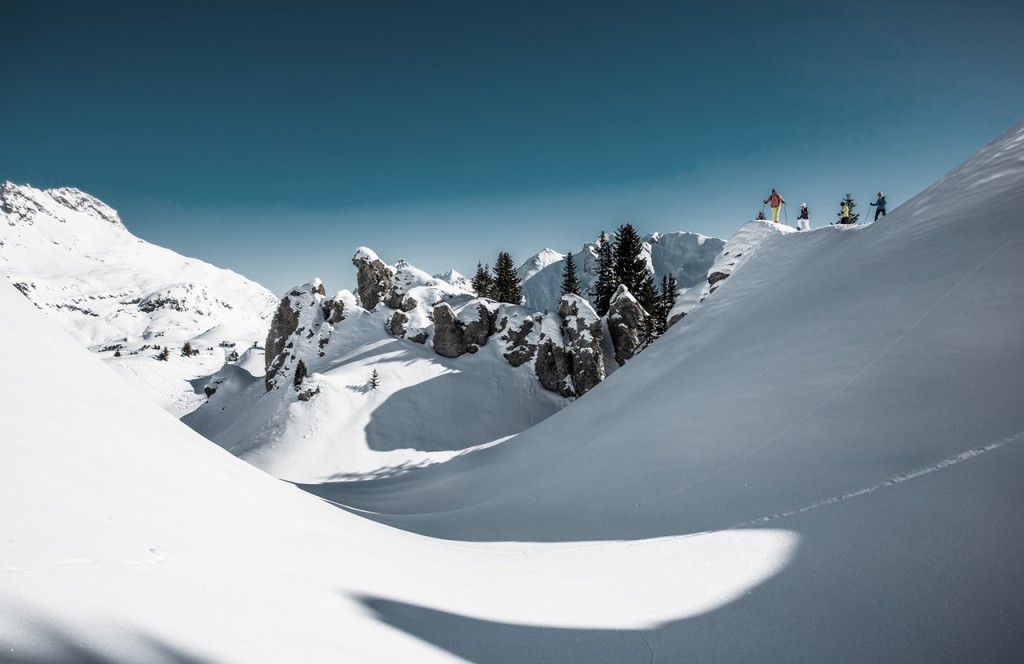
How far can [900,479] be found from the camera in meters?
4.26

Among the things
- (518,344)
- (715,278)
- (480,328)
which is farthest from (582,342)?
(715,278)

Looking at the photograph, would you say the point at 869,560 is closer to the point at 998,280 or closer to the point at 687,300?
the point at 998,280

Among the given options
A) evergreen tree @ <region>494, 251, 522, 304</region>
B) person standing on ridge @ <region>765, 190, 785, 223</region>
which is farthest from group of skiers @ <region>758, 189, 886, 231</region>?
evergreen tree @ <region>494, 251, 522, 304</region>

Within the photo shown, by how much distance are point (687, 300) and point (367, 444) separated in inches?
797

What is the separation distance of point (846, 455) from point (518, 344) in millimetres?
28116

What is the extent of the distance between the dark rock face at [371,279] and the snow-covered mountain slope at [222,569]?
110 ft

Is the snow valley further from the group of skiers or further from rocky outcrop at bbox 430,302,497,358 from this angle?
rocky outcrop at bbox 430,302,497,358

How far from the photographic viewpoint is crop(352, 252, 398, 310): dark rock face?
38250 millimetres

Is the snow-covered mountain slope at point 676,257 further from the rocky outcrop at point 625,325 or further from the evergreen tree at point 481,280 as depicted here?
the rocky outcrop at point 625,325

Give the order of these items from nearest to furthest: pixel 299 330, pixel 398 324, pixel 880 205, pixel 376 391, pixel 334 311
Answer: pixel 880 205
pixel 376 391
pixel 398 324
pixel 334 311
pixel 299 330

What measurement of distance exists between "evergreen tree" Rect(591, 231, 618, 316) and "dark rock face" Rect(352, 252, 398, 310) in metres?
20.5

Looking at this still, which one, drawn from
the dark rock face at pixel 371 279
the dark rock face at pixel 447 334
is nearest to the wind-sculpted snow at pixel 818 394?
the dark rock face at pixel 447 334

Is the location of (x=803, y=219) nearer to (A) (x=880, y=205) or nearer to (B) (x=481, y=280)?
(A) (x=880, y=205)

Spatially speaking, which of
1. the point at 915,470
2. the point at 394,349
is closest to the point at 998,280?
the point at 915,470
